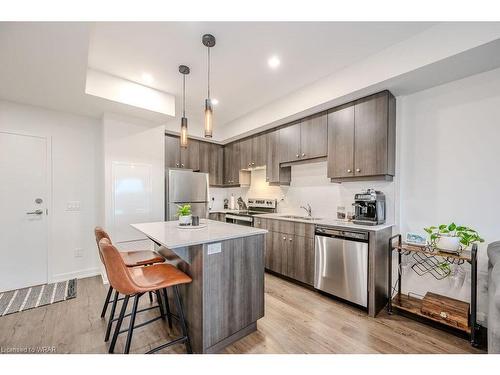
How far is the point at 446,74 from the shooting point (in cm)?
218

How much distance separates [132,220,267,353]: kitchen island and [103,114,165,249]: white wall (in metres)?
1.70

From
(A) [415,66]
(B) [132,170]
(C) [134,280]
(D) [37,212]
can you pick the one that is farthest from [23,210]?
(A) [415,66]

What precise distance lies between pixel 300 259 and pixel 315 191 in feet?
3.70

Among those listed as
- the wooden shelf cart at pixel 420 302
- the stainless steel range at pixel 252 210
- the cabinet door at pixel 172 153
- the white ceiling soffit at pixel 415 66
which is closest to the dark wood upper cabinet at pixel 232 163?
the stainless steel range at pixel 252 210

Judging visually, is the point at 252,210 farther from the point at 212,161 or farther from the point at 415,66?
the point at 415,66

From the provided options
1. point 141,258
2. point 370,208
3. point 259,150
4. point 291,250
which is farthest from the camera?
point 259,150

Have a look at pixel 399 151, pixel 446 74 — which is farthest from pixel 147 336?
pixel 446 74

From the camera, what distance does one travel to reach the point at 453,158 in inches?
92.0

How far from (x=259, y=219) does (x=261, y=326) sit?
5.75 ft

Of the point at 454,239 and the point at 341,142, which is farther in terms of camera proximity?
the point at 341,142

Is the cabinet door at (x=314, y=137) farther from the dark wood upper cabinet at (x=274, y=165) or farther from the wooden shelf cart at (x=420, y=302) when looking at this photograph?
the wooden shelf cart at (x=420, y=302)

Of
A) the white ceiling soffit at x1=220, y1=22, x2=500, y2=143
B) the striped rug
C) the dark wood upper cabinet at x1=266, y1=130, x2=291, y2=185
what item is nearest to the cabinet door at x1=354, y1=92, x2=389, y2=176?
the white ceiling soffit at x1=220, y1=22, x2=500, y2=143

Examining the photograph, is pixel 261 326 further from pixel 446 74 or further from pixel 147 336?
pixel 446 74

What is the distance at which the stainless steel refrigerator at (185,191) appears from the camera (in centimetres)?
386
